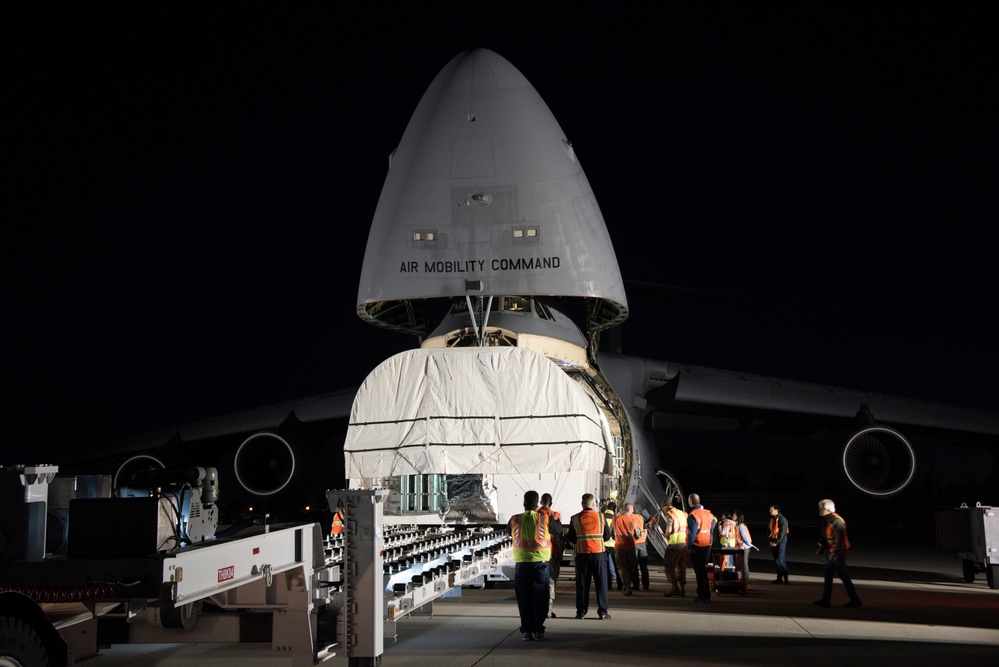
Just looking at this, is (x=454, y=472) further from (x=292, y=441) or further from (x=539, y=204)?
(x=292, y=441)

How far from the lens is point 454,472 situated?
1257cm

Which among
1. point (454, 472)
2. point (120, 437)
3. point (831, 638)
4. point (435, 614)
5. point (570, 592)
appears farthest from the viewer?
point (120, 437)

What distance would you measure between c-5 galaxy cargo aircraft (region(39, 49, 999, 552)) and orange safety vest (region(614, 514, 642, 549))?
1.95ft

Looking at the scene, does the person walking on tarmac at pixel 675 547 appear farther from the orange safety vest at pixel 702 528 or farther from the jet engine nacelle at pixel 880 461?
the jet engine nacelle at pixel 880 461

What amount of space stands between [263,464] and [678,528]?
934cm

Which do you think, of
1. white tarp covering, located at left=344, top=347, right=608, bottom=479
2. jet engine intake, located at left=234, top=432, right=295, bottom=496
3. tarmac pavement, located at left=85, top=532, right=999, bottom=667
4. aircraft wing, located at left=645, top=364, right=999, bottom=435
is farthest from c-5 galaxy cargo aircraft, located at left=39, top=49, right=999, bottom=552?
jet engine intake, located at left=234, top=432, right=295, bottom=496

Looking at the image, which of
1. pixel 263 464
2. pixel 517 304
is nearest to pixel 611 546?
pixel 517 304

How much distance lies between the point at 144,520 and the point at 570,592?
372 inches

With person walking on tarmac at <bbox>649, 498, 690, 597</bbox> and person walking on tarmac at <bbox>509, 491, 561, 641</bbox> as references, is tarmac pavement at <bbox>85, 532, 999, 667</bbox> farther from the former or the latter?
person walking on tarmac at <bbox>649, 498, 690, 597</bbox>

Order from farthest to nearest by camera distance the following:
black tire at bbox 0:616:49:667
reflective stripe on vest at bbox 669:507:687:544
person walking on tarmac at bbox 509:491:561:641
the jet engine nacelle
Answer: the jet engine nacelle → reflective stripe on vest at bbox 669:507:687:544 → person walking on tarmac at bbox 509:491:561:641 → black tire at bbox 0:616:49:667

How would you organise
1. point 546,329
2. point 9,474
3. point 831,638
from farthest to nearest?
point 546,329 < point 831,638 < point 9,474

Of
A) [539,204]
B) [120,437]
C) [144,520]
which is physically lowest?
[144,520]

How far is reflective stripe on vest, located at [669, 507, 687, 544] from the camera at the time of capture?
1285cm

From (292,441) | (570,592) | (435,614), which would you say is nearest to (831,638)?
(435,614)
